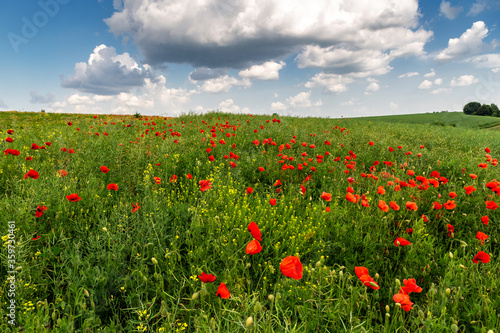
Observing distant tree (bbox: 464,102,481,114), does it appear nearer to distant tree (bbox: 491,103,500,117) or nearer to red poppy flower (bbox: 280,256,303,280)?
distant tree (bbox: 491,103,500,117)

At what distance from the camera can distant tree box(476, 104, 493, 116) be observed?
49.0m

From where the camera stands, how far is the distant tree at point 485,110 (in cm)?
4904

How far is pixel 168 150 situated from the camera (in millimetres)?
4914

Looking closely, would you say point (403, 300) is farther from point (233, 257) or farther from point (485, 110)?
point (485, 110)

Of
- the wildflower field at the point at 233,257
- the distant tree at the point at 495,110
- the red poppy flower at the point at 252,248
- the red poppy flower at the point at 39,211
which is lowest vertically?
the wildflower field at the point at 233,257

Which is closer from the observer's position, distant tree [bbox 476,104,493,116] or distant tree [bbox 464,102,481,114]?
distant tree [bbox 476,104,493,116]

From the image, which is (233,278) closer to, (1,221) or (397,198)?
(1,221)

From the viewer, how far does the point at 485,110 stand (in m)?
49.8

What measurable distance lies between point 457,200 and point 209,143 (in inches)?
163

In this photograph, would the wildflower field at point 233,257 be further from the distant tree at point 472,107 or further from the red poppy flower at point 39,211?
the distant tree at point 472,107

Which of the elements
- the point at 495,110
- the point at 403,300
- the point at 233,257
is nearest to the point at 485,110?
the point at 495,110

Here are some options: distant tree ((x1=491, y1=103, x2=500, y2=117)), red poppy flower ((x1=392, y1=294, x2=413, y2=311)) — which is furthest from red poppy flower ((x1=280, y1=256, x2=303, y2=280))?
distant tree ((x1=491, y1=103, x2=500, y2=117))
